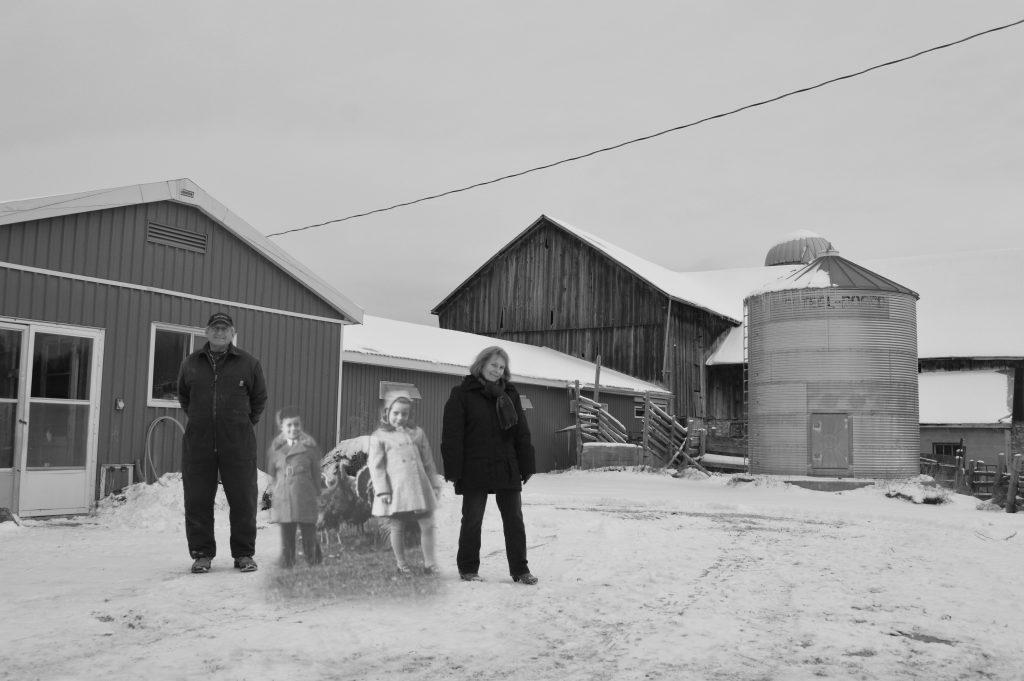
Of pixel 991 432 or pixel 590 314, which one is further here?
pixel 590 314

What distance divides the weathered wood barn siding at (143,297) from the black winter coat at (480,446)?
6485 mm

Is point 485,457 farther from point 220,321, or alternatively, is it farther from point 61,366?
point 61,366

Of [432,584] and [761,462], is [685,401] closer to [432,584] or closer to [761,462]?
[761,462]

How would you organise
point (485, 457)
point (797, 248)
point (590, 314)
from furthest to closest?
point (797, 248)
point (590, 314)
point (485, 457)

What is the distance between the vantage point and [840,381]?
61.8 feet

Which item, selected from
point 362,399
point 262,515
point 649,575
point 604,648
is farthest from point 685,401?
point 604,648

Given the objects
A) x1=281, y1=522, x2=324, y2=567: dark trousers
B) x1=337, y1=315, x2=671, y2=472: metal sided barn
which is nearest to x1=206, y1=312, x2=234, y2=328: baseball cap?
x1=281, y1=522, x2=324, y2=567: dark trousers

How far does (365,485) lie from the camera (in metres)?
6.43

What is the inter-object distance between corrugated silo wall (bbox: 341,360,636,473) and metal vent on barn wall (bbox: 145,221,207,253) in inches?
170

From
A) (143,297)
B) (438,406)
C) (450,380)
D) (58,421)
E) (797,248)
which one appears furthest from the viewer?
(797,248)

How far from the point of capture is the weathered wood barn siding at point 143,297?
10.9m

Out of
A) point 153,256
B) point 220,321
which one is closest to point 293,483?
point 220,321

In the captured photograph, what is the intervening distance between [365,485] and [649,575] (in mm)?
2287

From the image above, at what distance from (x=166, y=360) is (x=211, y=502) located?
607cm
